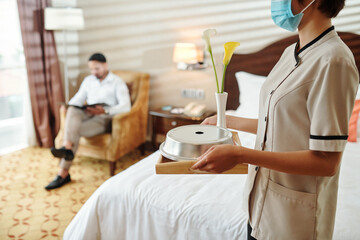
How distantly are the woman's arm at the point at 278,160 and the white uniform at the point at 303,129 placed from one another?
32mm

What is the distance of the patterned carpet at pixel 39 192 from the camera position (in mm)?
2139

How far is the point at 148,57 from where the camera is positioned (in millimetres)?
3514

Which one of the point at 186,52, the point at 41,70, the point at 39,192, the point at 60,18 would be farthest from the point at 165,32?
the point at 39,192

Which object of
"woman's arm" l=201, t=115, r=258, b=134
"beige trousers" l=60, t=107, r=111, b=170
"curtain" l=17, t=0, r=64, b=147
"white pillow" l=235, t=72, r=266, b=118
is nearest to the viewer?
"woman's arm" l=201, t=115, r=258, b=134

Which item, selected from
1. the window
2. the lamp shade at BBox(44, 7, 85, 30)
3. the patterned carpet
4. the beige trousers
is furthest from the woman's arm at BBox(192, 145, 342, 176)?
the window

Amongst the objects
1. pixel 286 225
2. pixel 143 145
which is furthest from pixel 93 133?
pixel 286 225

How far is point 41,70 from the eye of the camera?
3508 mm

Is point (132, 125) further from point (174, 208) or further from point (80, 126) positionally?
point (174, 208)

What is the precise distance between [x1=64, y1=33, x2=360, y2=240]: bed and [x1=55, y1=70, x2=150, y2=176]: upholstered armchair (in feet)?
3.87

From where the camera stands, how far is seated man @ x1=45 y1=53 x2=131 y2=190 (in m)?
2.74

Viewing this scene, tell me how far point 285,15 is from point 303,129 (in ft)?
1.06

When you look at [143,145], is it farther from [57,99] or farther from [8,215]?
[8,215]

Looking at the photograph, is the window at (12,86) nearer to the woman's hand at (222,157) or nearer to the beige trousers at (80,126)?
the beige trousers at (80,126)

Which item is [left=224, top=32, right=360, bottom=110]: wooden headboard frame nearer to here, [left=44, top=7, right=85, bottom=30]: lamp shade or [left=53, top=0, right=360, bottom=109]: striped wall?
[left=53, top=0, right=360, bottom=109]: striped wall
